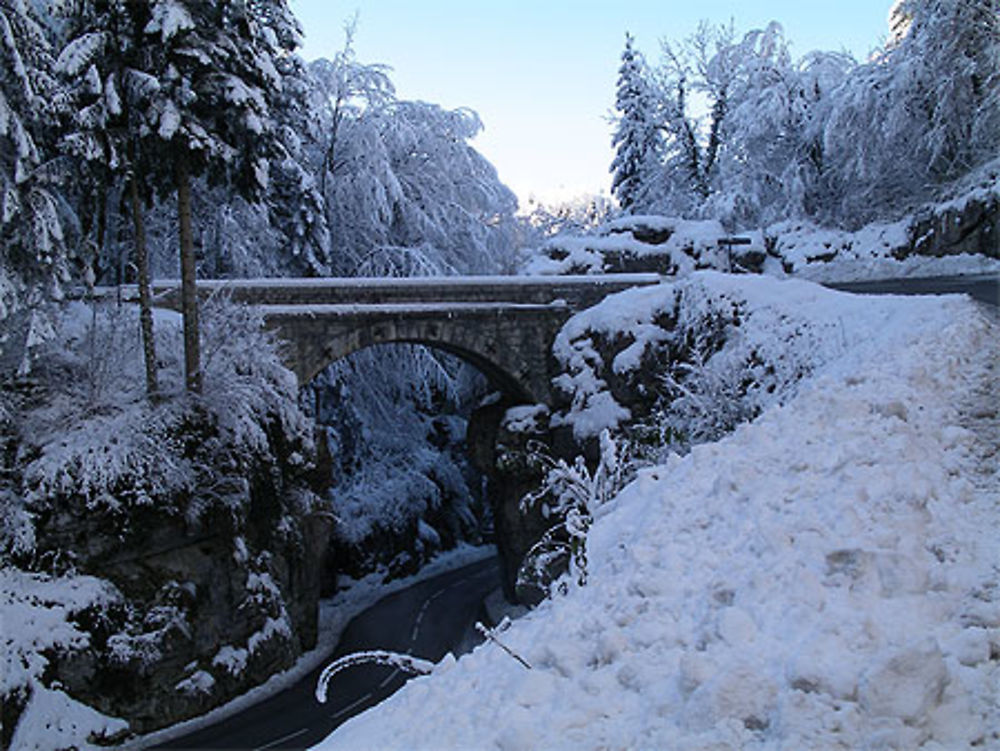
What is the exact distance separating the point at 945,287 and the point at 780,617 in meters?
11.4

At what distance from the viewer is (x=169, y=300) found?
50.5 ft

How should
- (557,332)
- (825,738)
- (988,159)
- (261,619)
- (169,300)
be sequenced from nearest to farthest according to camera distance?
(825,738) < (261,619) < (169,300) < (988,159) < (557,332)

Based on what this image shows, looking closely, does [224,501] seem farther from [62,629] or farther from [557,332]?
[557,332]

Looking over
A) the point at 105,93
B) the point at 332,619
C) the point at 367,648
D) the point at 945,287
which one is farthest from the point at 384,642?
the point at 945,287

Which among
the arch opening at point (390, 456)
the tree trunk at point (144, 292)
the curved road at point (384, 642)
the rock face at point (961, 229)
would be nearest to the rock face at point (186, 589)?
the curved road at point (384, 642)

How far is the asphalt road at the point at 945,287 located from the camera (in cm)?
1075

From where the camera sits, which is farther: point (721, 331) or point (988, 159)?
point (988, 159)

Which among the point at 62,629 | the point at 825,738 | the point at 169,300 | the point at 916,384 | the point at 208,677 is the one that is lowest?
the point at 208,677

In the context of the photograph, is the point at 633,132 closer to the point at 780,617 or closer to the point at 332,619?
the point at 332,619

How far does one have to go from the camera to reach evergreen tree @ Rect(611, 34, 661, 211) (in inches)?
1366

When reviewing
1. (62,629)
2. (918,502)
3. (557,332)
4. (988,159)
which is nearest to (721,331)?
(557,332)

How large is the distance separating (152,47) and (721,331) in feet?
39.8

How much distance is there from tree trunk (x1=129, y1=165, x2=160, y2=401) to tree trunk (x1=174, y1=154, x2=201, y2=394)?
1.86 ft

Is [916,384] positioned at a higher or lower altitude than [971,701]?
higher
